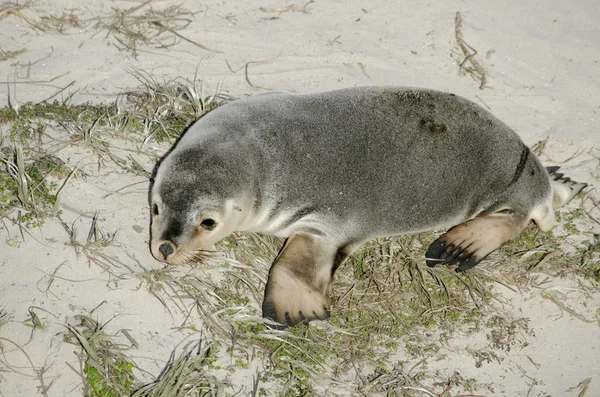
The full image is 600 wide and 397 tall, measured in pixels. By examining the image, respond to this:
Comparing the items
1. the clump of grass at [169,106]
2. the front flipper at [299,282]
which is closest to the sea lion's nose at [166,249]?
the front flipper at [299,282]

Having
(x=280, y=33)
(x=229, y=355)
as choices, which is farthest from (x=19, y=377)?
(x=280, y=33)

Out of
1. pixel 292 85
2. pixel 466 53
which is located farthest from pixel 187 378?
pixel 466 53

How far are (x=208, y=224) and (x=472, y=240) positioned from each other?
2.04 metres

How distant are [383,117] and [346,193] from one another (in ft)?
2.09

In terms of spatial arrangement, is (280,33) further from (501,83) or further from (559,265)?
(559,265)

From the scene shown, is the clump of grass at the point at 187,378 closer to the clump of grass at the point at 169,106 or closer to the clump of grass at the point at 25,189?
the clump of grass at the point at 25,189

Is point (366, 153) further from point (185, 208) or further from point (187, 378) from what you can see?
point (187, 378)

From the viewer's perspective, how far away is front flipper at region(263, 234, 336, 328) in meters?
4.30

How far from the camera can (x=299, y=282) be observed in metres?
4.39

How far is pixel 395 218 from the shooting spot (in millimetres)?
4801

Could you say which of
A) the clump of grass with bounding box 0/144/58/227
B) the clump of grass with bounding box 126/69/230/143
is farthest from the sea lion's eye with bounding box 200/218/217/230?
the clump of grass with bounding box 126/69/230/143

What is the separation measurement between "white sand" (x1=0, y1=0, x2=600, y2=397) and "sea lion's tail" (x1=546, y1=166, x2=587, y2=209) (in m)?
0.25

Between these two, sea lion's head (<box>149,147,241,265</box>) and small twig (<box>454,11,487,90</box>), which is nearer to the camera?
sea lion's head (<box>149,147,241,265</box>)

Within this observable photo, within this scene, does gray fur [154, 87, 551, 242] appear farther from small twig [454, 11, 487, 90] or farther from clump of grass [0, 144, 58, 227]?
small twig [454, 11, 487, 90]
